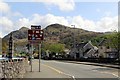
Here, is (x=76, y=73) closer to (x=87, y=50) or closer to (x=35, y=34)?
(x=35, y=34)

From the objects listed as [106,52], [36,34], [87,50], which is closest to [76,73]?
[36,34]

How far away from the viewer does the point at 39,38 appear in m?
32.8

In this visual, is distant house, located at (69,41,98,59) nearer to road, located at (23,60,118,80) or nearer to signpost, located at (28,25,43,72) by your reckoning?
road, located at (23,60,118,80)

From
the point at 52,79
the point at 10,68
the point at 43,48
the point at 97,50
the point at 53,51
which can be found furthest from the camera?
the point at 43,48

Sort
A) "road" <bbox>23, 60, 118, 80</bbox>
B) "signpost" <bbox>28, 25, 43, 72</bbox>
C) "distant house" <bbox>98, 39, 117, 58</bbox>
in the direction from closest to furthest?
"road" <bbox>23, 60, 118, 80</bbox>, "signpost" <bbox>28, 25, 43, 72</bbox>, "distant house" <bbox>98, 39, 117, 58</bbox>

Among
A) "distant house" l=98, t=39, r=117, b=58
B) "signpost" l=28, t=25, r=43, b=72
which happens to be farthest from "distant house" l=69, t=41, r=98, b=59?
"signpost" l=28, t=25, r=43, b=72

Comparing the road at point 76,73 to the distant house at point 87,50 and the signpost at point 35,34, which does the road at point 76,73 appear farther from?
the distant house at point 87,50

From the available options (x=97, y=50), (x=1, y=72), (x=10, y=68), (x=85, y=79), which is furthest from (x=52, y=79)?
(x=97, y=50)

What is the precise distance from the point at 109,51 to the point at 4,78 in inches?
4047

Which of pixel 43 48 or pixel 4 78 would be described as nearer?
pixel 4 78

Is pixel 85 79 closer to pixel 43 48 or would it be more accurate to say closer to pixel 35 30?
pixel 35 30

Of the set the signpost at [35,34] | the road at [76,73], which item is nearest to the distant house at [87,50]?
the road at [76,73]

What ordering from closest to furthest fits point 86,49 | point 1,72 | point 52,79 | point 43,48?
point 1,72 → point 52,79 → point 86,49 → point 43,48

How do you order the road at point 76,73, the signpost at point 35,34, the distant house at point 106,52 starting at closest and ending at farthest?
the road at point 76,73 → the signpost at point 35,34 → the distant house at point 106,52
